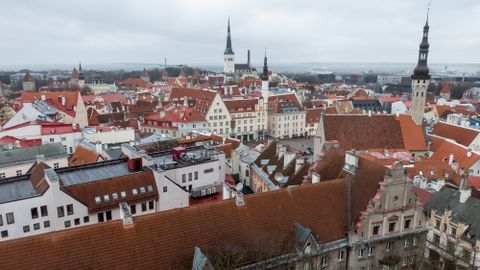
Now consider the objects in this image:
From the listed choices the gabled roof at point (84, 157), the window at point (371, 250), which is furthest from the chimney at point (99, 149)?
the window at point (371, 250)

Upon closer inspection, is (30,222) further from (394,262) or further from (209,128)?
(209,128)

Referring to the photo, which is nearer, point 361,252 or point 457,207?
point 361,252

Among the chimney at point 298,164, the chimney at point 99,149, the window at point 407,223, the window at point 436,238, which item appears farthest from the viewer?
the chimney at point 99,149

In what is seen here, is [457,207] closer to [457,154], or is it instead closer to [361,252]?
[361,252]

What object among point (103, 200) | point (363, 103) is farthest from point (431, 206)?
point (363, 103)

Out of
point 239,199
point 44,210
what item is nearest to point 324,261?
point 239,199

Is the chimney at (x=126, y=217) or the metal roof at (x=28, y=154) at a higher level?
the chimney at (x=126, y=217)

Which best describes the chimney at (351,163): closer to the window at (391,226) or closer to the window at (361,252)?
the window at (391,226)
